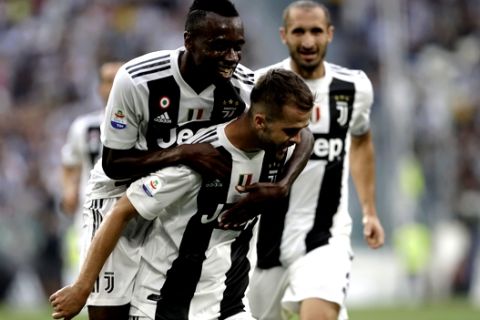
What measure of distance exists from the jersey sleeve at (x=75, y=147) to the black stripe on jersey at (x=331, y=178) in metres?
2.97

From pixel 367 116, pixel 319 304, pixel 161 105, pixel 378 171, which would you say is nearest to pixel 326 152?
pixel 367 116

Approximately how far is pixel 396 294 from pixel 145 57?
11806 millimetres

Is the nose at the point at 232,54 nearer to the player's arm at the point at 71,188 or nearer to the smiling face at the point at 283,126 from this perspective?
the smiling face at the point at 283,126

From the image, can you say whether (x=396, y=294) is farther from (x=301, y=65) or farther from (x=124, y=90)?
(x=124, y=90)

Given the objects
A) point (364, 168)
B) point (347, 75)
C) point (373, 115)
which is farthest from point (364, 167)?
point (373, 115)

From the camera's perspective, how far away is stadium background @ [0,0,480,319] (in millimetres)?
17203

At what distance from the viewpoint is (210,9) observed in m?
6.05

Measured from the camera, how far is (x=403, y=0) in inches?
768

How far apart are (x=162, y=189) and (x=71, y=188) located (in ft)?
14.7

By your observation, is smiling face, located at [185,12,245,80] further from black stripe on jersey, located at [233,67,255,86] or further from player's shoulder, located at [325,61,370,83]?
player's shoulder, located at [325,61,370,83]

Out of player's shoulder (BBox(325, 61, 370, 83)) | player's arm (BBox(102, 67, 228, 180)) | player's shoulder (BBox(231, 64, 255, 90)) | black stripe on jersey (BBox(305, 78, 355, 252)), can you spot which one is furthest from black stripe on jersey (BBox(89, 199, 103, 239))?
player's shoulder (BBox(325, 61, 370, 83))

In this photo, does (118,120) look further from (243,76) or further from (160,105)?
(243,76)

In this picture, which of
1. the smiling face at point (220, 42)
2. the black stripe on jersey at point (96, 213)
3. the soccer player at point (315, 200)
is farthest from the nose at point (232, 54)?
the soccer player at point (315, 200)

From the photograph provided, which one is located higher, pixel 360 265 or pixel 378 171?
pixel 378 171
